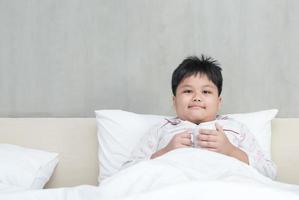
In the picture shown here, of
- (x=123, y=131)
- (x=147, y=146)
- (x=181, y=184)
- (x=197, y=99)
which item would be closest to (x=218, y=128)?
(x=197, y=99)

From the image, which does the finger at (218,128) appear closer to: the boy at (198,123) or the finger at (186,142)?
the boy at (198,123)

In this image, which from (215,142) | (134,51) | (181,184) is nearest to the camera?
(181,184)

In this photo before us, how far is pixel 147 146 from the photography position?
168 centimetres

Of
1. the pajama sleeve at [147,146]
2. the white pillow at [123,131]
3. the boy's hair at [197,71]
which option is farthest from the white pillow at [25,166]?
the boy's hair at [197,71]

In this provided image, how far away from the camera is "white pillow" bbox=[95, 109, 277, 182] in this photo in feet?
5.87

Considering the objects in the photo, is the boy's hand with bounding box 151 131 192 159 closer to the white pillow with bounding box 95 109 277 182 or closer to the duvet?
the duvet

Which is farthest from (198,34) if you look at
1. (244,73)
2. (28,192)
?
(28,192)

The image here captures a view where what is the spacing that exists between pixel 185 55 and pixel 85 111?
547mm

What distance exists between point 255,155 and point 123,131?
21.1 inches

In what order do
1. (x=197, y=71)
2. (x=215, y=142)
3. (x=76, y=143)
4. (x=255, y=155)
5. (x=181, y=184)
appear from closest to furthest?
(x=181, y=184) → (x=215, y=142) → (x=255, y=155) → (x=197, y=71) → (x=76, y=143)

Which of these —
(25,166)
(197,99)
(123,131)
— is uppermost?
(197,99)

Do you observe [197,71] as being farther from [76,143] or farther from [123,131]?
[76,143]

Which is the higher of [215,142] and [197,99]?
[197,99]

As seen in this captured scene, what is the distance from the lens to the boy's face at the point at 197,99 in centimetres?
168
